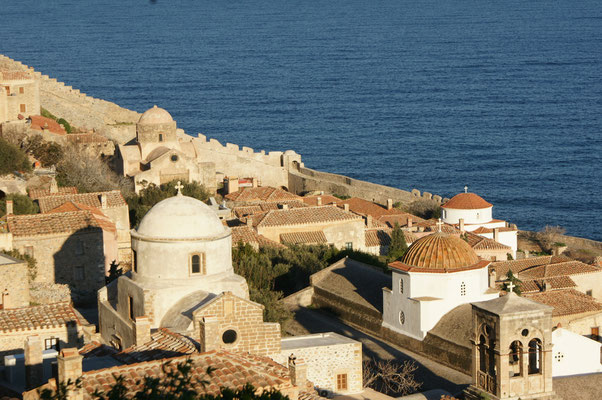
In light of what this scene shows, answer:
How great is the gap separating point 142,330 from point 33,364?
164 inches

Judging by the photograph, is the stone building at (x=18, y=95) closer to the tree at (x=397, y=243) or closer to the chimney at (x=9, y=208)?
the chimney at (x=9, y=208)

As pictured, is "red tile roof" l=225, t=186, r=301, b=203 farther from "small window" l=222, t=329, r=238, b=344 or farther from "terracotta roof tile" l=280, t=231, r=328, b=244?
"small window" l=222, t=329, r=238, b=344

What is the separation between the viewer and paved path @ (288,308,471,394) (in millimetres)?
25938

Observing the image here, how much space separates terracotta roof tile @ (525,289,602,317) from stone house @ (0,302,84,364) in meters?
20.0

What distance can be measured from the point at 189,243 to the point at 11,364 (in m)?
6.04

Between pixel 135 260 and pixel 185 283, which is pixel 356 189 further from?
pixel 185 283

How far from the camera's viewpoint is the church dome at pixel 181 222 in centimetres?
2398

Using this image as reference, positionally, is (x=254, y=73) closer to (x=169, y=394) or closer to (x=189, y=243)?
(x=189, y=243)

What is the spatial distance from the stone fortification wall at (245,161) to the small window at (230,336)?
3692 centimetres

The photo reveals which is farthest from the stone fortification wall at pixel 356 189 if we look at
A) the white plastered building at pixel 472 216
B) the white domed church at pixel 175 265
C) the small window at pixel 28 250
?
the white domed church at pixel 175 265

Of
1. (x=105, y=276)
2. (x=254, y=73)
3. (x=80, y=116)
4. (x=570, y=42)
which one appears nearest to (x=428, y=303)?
(x=105, y=276)

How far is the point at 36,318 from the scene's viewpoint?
73.1ft

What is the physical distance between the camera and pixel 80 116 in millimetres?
61281

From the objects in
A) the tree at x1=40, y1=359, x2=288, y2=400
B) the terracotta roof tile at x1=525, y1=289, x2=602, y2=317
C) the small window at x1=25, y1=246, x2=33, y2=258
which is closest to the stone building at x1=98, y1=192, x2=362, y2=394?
the tree at x1=40, y1=359, x2=288, y2=400
